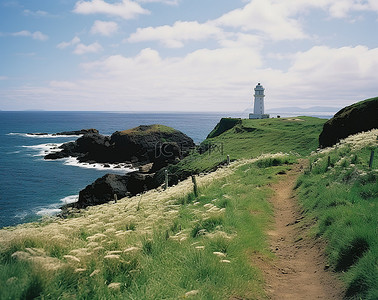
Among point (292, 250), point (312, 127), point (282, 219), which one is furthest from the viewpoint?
point (312, 127)

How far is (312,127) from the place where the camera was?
64.1 meters

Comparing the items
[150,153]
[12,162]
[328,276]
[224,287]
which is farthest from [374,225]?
[12,162]

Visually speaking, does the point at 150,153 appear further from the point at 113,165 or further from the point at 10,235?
the point at 10,235

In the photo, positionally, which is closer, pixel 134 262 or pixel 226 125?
pixel 134 262

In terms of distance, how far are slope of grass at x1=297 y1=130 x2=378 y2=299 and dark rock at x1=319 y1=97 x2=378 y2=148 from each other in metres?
20.5

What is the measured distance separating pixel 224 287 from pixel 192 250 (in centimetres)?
132

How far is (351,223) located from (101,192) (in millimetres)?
39436

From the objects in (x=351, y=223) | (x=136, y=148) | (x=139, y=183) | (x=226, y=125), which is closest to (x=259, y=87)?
(x=226, y=125)

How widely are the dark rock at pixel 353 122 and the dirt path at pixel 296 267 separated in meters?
25.6

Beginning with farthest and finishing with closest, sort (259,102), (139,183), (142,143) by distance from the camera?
(259,102)
(142,143)
(139,183)

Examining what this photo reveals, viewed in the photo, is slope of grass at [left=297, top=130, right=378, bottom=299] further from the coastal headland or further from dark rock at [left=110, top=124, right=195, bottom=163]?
dark rock at [left=110, top=124, right=195, bottom=163]

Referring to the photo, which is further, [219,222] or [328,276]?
A: [219,222]

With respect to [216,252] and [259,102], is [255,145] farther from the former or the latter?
[259,102]

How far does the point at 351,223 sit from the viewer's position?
28.0 feet
